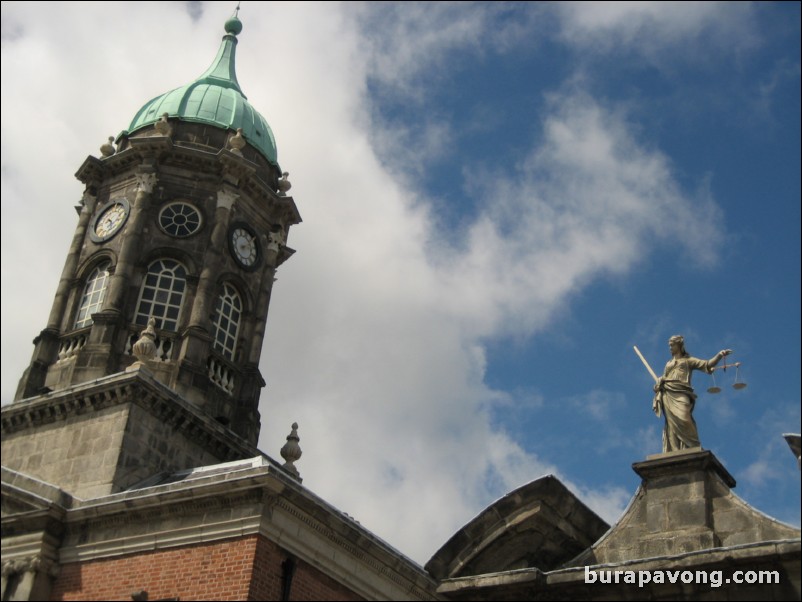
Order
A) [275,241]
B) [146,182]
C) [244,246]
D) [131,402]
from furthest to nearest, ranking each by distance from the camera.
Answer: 1. [275,241]
2. [244,246]
3. [146,182]
4. [131,402]

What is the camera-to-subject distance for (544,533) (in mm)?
21266

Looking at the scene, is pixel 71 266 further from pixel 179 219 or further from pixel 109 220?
pixel 179 219

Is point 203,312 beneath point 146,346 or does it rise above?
above

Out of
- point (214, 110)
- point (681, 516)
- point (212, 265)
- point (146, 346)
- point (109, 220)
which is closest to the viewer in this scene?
point (681, 516)

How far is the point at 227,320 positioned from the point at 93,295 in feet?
11.5

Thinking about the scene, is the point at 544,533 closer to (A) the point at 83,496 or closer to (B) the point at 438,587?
(B) the point at 438,587

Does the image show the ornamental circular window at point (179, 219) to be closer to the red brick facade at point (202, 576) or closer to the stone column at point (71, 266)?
the stone column at point (71, 266)

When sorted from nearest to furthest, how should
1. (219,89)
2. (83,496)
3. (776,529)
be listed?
1. (776,529)
2. (83,496)
3. (219,89)

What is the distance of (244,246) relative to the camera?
1193 inches

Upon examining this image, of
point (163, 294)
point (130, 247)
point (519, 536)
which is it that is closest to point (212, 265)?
point (163, 294)

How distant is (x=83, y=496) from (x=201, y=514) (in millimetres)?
4324

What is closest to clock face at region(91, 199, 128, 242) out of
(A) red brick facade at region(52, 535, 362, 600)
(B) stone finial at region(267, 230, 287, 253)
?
(B) stone finial at region(267, 230, 287, 253)

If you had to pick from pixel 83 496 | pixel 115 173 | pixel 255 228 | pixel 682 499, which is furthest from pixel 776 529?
pixel 115 173

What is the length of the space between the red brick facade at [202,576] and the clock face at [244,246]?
11.3m
